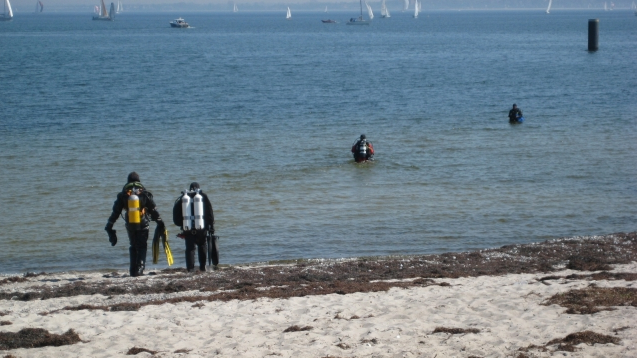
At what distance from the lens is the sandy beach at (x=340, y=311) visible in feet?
28.8

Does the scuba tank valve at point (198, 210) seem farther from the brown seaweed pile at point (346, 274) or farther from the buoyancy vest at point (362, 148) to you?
the buoyancy vest at point (362, 148)

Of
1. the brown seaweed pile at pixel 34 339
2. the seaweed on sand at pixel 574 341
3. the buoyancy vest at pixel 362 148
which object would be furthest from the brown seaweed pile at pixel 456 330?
the buoyancy vest at pixel 362 148

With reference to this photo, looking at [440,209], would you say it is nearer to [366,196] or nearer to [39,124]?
[366,196]

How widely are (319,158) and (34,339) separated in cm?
1951

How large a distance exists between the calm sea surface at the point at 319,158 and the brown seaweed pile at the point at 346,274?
97.9 inches

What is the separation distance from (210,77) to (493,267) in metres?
51.0

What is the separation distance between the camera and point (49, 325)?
9.74 meters

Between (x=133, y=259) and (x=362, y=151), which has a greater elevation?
(x=362, y=151)

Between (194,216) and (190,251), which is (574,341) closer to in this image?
(194,216)

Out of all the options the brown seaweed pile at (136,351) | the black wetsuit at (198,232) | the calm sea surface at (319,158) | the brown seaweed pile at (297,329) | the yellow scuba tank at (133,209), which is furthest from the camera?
the calm sea surface at (319,158)

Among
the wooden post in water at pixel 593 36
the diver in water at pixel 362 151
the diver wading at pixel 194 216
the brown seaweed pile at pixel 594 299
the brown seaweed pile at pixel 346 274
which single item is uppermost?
the wooden post in water at pixel 593 36

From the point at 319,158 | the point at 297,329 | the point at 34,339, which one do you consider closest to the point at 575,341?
the point at 297,329

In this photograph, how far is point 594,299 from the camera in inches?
400

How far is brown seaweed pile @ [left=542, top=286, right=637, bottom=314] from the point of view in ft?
32.0
